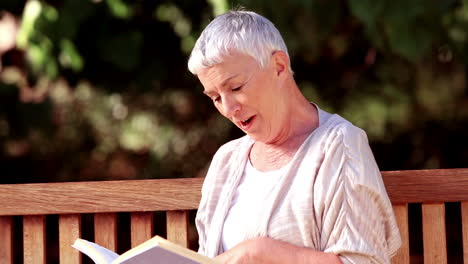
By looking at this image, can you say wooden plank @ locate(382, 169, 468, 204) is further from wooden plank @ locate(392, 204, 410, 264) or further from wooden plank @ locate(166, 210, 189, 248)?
wooden plank @ locate(166, 210, 189, 248)

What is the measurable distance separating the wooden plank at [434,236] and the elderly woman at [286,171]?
346mm

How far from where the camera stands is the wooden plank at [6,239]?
9.11ft

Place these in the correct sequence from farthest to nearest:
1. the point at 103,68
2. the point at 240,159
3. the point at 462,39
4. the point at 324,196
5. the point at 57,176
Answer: the point at 57,176 < the point at 103,68 < the point at 462,39 < the point at 240,159 < the point at 324,196

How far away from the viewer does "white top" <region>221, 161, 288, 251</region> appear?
2215 mm

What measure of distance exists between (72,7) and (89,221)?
1.19 meters

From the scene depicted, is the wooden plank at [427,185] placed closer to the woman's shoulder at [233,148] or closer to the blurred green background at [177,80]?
the woman's shoulder at [233,148]

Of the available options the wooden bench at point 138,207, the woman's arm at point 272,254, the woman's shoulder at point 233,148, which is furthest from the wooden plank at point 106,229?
the woman's arm at point 272,254

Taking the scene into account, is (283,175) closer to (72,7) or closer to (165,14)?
(72,7)

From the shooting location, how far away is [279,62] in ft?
7.18

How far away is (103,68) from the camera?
4012 mm

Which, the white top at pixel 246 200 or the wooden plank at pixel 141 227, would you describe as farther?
the wooden plank at pixel 141 227

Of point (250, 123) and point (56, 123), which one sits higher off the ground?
point (250, 123)


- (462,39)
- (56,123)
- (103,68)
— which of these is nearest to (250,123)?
(462,39)

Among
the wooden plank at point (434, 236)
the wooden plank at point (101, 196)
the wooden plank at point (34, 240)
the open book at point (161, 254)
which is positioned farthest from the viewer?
the wooden plank at point (34, 240)
